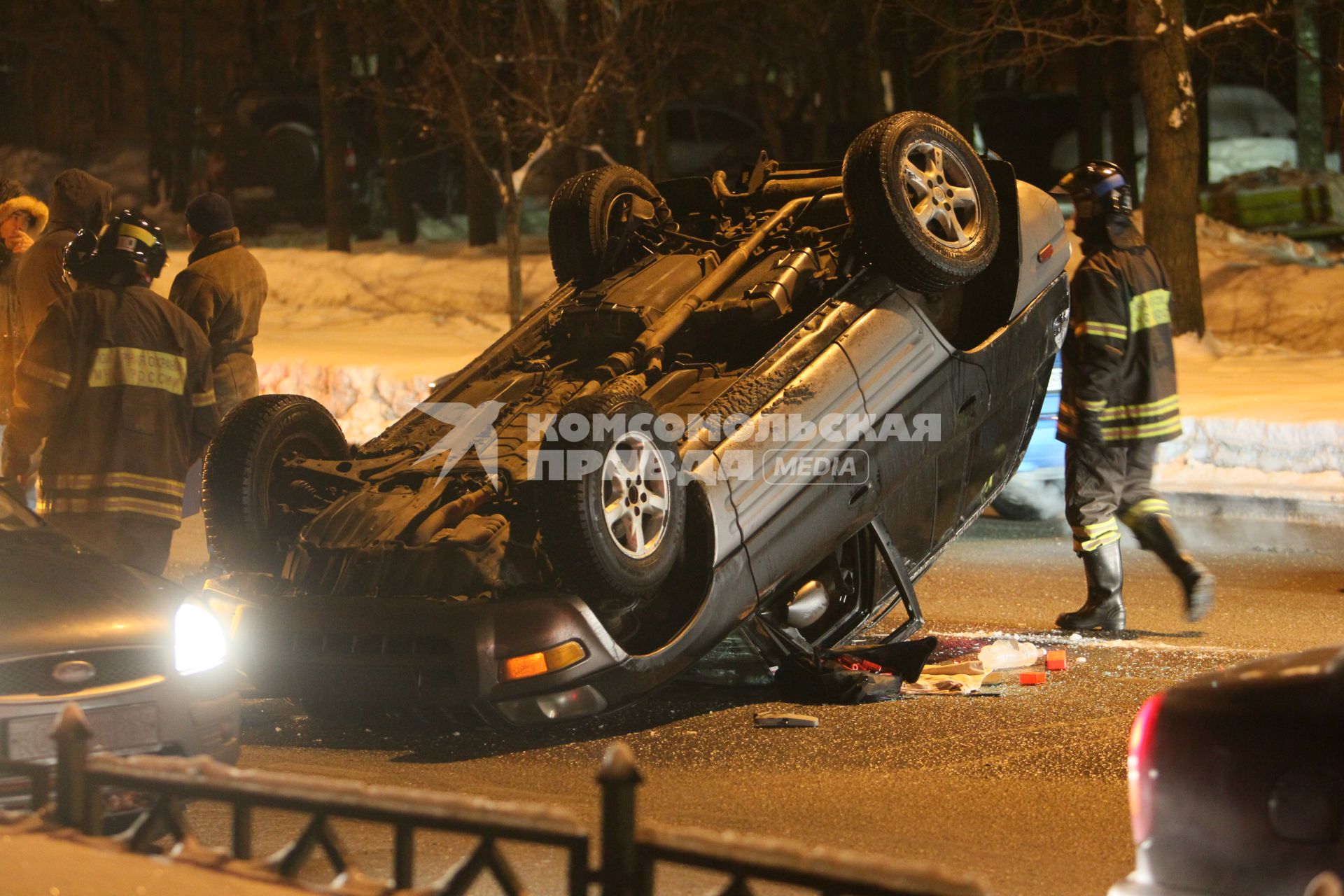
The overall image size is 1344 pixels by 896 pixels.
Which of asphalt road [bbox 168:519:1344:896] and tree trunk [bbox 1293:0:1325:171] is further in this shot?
tree trunk [bbox 1293:0:1325:171]

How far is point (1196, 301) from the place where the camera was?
Answer: 629 inches

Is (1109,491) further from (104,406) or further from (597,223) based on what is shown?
(104,406)

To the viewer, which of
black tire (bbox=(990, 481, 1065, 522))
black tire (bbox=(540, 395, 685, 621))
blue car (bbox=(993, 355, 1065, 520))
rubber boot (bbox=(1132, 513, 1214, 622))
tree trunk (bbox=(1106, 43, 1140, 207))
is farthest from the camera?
tree trunk (bbox=(1106, 43, 1140, 207))

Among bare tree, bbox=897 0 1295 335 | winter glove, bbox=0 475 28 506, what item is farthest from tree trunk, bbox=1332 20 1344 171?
winter glove, bbox=0 475 28 506

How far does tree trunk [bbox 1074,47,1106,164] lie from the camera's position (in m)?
22.3

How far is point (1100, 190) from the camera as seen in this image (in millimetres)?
7430

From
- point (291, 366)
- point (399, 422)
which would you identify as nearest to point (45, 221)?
point (399, 422)

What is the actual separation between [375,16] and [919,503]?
15799 millimetres

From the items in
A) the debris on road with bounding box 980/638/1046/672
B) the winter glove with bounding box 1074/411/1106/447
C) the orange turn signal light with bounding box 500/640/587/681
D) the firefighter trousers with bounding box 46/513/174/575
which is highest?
the winter glove with bounding box 1074/411/1106/447

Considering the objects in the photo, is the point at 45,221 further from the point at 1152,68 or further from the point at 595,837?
the point at 1152,68

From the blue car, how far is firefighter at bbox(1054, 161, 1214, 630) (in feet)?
8.04

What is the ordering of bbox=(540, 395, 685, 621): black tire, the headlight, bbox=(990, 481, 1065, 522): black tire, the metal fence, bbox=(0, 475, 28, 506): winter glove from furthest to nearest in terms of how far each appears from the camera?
bbox=(990, 481, 1065, 522): black tire < bbox=(0, 475, 28, 506): winter glove < bbox=(540, 395, 685, 621): black tire < the headlight < the metal fence

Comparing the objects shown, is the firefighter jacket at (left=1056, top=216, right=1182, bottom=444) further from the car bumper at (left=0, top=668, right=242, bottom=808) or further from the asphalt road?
the car bumper at (left=0, top=668, right=242, bottom=808)

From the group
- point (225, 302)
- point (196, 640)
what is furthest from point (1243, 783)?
point (225, 302)
